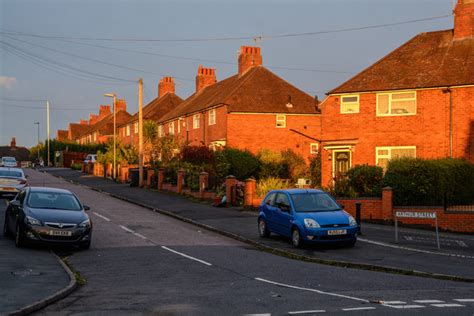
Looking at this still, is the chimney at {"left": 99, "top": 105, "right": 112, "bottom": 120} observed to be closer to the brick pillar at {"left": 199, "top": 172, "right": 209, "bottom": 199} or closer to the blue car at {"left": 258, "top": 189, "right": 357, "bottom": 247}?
the brick pillar at {"left": 199, "top": 172, "right": 209, "bottom": 199}

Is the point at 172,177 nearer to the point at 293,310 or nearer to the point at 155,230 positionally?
the point at 155,230

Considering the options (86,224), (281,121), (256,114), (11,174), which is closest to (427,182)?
(86,224)

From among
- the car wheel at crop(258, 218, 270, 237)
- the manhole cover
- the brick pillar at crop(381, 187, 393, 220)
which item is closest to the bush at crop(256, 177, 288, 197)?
the brick pillar at crop(381, 187, 393, 220)

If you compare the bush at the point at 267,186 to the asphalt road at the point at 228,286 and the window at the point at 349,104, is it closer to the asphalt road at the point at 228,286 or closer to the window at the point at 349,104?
the window at the point at 349,104

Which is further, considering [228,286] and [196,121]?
[196,121]

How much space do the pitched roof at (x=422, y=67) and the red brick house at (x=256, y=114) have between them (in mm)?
11212

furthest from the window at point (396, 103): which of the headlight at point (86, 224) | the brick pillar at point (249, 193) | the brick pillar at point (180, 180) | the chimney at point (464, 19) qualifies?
the headlight at point (86, 224)

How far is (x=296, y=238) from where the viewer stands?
17.1 meters

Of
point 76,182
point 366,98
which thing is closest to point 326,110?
point 366,98

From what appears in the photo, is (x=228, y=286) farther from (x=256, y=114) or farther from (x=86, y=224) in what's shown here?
(x=256, y=114)

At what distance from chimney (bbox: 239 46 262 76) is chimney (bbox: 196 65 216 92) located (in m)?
9.83

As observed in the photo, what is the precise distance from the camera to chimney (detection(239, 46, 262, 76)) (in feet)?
171

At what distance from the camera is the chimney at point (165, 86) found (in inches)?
3076

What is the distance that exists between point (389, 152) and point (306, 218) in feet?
54.1
